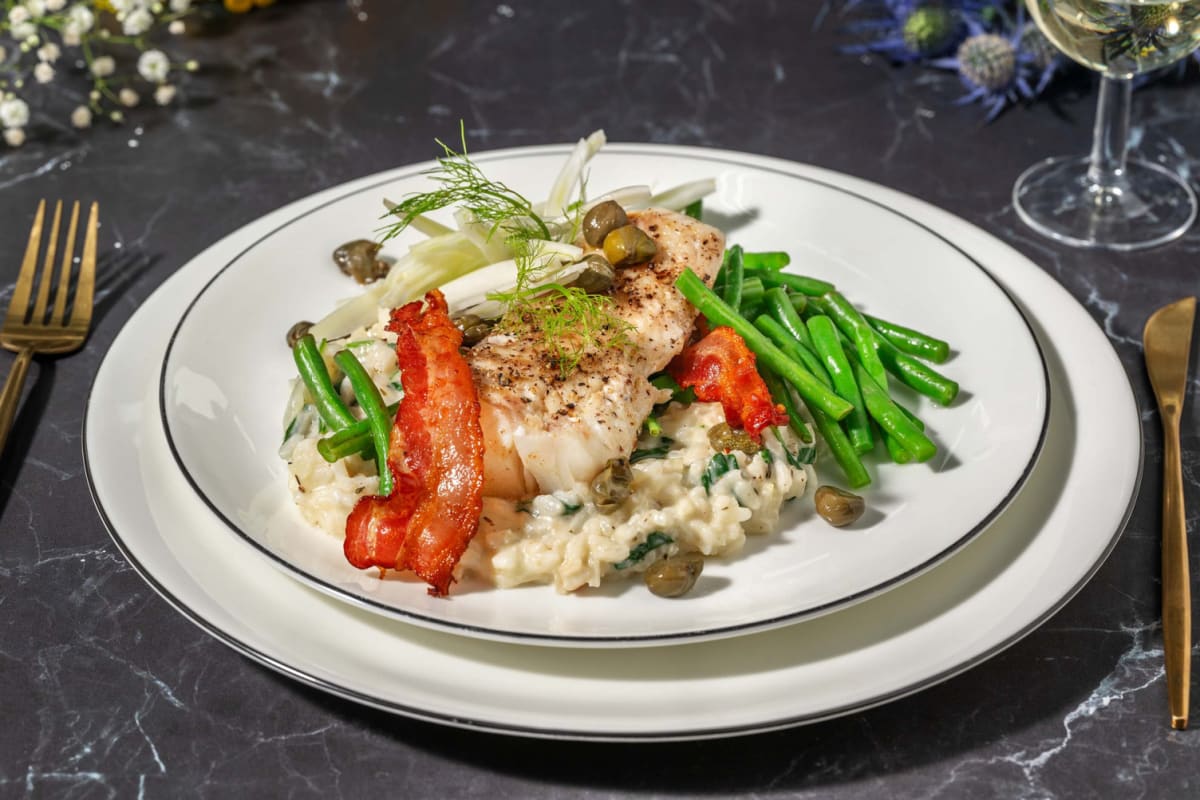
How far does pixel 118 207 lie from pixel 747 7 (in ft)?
11.9

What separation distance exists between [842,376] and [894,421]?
0.82 ft

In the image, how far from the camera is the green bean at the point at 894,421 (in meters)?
3.79

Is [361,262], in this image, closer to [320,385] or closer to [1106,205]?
[320,385]

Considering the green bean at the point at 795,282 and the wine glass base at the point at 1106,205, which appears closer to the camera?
the green bean at the point at 795,282

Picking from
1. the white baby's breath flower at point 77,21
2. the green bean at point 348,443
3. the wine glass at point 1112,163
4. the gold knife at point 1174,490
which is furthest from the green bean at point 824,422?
the white baby's breath flower at point 77,21

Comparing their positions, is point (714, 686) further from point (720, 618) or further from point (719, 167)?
point (719, 167)

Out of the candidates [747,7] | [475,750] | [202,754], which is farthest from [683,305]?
[747,7]

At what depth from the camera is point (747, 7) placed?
23.8ft

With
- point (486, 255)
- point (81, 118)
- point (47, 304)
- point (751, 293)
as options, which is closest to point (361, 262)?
point (486, 255)

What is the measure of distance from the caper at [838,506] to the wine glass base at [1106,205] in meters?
2.43

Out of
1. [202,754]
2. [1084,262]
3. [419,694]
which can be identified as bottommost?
[1084,262]

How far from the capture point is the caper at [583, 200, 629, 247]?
4191 mm

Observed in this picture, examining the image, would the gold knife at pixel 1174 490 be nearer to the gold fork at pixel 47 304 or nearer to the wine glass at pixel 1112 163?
the wine glass at pixel 1112 163

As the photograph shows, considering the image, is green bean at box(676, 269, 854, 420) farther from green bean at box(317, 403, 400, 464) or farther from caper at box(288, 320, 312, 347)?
caper at box(288, 320, 312, 347)
